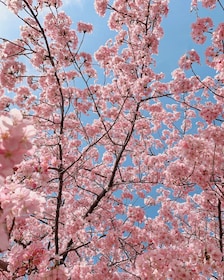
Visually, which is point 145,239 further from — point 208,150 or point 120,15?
point 120,15

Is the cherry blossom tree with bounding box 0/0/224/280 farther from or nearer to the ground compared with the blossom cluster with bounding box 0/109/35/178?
farther from the ground

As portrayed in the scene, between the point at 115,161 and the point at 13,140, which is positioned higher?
the point at 115,161

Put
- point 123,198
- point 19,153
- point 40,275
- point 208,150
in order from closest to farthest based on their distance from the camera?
point 19,153 < point 40,275 < point 208,150 < point 123,198

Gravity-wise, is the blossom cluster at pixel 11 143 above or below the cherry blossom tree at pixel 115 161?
below

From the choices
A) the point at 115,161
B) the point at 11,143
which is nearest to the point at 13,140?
the point at 11,143

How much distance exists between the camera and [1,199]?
1.96 metres

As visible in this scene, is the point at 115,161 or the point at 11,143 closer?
the point at 11,143

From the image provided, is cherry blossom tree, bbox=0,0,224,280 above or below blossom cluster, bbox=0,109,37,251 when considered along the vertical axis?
above

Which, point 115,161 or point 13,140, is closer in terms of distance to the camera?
point 13,140

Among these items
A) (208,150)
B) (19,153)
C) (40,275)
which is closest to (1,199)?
(19,153)

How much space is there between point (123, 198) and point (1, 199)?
8427 mm

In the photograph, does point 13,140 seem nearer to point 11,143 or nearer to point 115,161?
point 11,143

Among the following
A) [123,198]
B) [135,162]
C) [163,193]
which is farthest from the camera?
[163,193]

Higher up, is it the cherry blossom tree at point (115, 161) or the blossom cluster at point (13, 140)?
the cherry blossom tree at point (115, 161)
